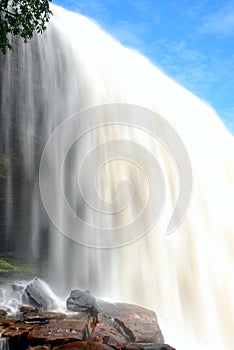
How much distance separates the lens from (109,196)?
13.6 metres

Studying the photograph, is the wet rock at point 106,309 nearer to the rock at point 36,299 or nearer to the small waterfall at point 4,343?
the rock at point 36,299

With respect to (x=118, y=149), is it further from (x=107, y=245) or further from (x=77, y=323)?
(x=77, y=323)

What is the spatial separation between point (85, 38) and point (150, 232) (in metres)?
12.1

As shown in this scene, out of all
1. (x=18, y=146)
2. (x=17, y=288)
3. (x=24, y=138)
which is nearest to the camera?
(x=17, y=288)

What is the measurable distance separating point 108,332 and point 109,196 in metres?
7.07

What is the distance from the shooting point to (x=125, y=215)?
13.4m

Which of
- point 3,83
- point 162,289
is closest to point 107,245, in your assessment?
point 162,289

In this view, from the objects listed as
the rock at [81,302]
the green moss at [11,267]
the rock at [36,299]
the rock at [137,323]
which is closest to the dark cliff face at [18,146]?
the green moss at [11,267]

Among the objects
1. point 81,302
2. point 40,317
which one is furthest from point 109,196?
point 40,317

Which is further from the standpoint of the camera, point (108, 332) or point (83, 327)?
point (108, 332)

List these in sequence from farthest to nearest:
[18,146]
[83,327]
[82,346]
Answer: [18,146], [83,327], [82,346]

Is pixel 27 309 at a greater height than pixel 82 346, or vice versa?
pixel 27 309

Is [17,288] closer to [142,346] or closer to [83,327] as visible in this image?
[83,327]

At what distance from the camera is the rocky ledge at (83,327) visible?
19.9 feet
